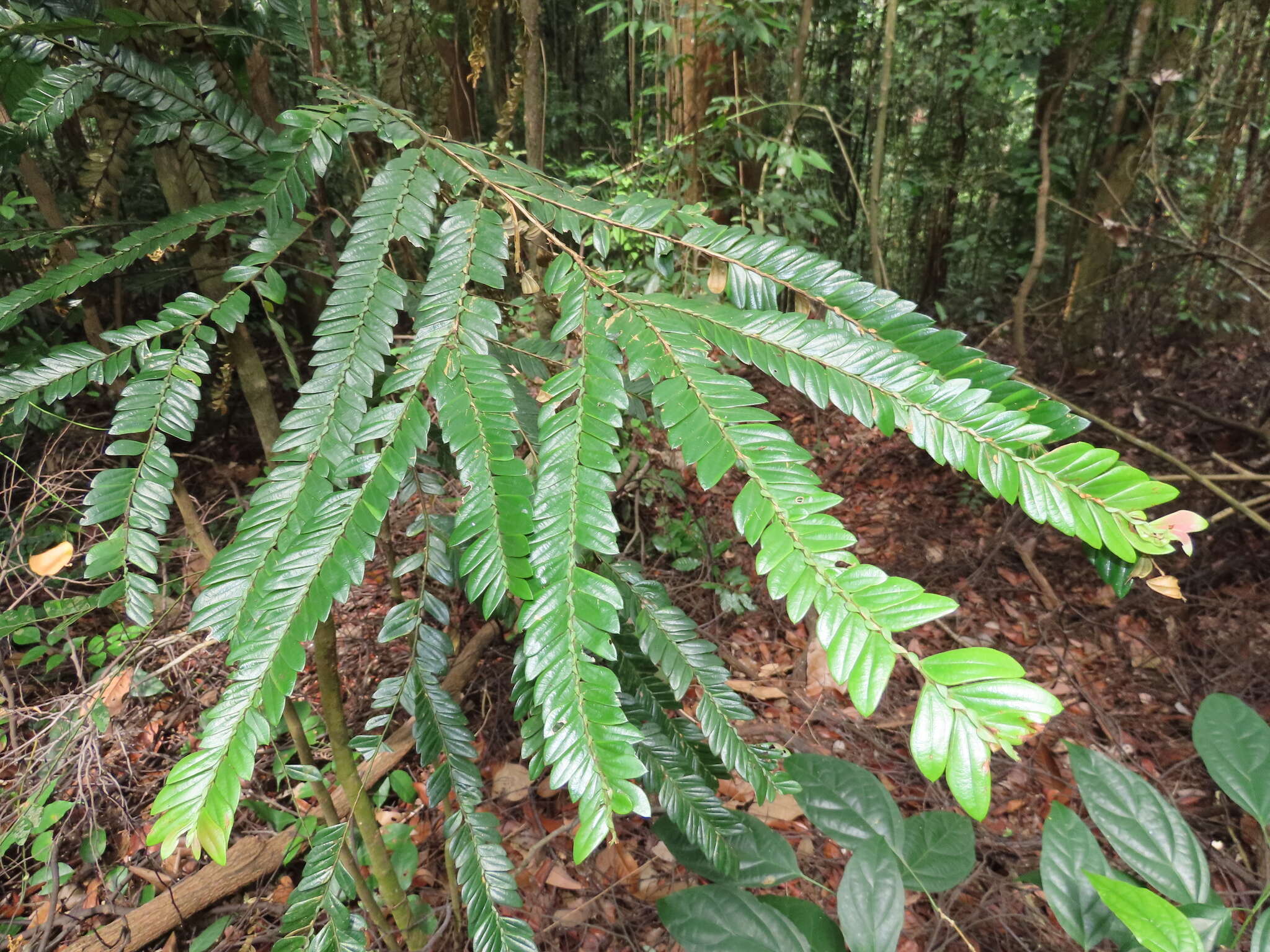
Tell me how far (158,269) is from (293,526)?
2.54ft

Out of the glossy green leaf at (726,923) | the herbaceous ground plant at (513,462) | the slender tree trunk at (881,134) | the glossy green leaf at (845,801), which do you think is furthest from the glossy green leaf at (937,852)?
the slender tree trunk at (881,134)

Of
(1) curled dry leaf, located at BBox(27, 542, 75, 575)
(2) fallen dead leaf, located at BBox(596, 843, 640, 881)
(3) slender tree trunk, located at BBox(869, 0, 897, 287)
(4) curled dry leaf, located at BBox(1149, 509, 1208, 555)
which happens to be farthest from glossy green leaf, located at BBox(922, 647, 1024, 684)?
(3) slender tree trunk, located at BBox(869, 0, 897, 287)

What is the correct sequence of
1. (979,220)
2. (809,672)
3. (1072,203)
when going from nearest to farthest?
(809,672) → (1072,203) → (979,220)

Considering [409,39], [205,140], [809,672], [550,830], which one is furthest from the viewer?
[809,672]

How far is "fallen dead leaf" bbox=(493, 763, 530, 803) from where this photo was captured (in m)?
1.89

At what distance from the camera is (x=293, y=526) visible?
23.9 inches

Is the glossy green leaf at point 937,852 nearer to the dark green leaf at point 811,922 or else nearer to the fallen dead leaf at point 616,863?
the dark green leaf at point 811,922

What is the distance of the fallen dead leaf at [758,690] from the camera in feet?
7.58

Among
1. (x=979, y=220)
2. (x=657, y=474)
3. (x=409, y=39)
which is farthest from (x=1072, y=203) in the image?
(x=409, y=39)

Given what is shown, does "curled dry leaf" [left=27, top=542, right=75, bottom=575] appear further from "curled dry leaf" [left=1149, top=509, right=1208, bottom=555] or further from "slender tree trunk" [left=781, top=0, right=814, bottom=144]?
"slender tree trunk" [left=781, top=0, right=814, bottom=144]

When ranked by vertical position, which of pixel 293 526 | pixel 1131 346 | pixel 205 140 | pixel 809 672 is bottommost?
pixel 809 672

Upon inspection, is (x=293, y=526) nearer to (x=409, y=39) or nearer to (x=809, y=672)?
(x=409, y=39)

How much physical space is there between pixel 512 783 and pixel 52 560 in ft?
4.37

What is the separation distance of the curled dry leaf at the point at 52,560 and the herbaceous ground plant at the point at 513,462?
2.22 ft
